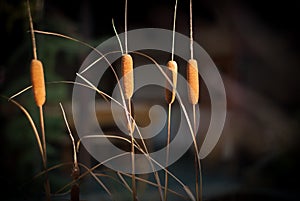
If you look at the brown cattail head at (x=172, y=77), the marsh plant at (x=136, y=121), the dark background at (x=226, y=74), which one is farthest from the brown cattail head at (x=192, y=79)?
the dark background at (x=226, y=74)

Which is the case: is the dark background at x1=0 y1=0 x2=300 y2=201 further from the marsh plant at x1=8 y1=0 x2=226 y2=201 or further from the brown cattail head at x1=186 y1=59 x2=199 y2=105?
the brown cattail head at x1=186 y1=59 x2=199 y2=105

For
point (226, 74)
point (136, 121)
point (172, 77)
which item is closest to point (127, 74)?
point (172, 77)

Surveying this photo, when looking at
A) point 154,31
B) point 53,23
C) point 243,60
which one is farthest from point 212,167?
point 53,23

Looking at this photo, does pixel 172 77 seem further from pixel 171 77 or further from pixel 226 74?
pixel 226 74

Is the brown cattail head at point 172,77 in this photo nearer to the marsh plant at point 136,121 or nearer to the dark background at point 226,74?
the marsh plant at point 136,121

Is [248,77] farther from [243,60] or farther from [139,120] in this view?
[139,120]

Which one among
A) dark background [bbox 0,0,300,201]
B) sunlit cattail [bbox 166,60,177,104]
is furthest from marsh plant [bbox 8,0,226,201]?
sunlit cattail [bbox 166,60,177,104]
